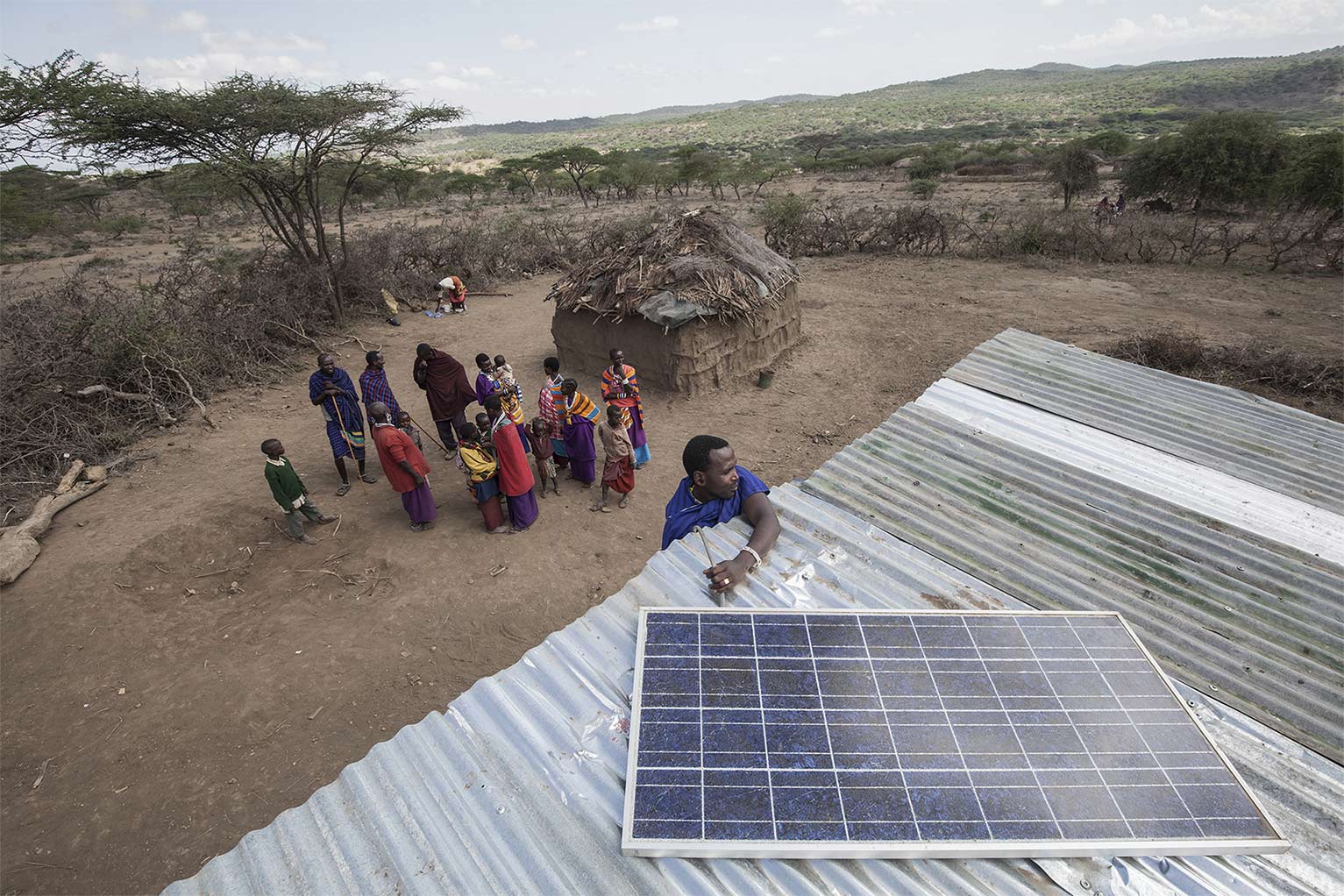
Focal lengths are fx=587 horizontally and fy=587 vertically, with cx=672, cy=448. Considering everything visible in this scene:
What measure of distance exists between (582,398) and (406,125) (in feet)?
32.6

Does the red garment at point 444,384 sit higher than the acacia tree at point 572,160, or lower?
lower

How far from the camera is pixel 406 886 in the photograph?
1810 millimetres

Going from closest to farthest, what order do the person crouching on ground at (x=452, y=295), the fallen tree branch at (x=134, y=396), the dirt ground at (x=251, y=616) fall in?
the dirt ground at (x=251, y=616)
the fallen tree branch at (x=134, y=396)
the person crouching on ground at (x=452, y=295)

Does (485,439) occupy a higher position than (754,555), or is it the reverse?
(754,555)

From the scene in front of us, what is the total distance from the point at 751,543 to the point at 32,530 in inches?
315

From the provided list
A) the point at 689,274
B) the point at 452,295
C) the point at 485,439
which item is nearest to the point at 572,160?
the point at 452,295

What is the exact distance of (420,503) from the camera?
651 centimetres

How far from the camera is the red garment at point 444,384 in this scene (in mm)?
7609

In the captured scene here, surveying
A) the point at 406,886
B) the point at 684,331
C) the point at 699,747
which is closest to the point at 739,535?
the point at 699,747

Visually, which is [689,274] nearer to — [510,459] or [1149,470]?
[510,459]

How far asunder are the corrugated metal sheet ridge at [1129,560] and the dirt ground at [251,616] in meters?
3.32

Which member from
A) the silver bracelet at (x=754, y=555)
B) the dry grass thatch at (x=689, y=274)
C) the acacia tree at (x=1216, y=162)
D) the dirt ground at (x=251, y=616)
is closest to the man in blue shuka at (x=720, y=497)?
the silver bracelet at (x=754, y=555)

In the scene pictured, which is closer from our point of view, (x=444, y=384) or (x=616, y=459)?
(x=616, y=459)

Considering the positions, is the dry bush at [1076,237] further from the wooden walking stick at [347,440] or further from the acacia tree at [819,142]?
the acacia tree at [819,142]
